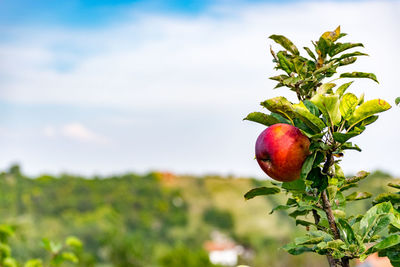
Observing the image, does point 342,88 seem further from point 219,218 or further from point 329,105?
point 219,218

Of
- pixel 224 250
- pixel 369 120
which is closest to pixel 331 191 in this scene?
pixel 369 120

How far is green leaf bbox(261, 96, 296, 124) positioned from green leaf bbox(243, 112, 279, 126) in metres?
0.04

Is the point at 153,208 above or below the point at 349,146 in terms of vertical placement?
below

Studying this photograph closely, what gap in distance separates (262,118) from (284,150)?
121mm

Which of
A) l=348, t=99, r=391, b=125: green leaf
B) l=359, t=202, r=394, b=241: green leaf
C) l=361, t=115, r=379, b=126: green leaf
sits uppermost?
l=348, t=99, r=391, b=125: green leaf

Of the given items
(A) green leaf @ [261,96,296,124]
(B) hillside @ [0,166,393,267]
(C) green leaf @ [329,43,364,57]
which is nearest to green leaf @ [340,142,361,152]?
(A) green leaf @ [261,96,296,124]

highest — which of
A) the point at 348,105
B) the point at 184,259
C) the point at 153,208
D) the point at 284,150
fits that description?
the point at 348,105

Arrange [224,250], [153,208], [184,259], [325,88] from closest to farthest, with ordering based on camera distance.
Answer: [325,88], [184,259], [224,250], [153,208]

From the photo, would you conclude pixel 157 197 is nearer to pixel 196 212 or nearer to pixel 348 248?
pixel 196 212

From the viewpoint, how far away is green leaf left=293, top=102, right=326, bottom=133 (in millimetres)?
1135

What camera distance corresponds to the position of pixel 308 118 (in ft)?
3.77

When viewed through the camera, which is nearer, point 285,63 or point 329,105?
point 329,105

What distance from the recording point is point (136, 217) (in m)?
22.6

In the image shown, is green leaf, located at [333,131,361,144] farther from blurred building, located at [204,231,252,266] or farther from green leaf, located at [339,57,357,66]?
blurred building, located at [204,231,252,266]
